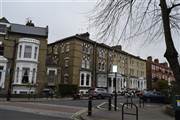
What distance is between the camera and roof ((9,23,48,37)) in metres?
36.0

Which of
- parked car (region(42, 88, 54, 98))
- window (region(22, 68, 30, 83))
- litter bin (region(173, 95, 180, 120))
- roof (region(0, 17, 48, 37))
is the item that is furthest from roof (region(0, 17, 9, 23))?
litter bin (region(173, 95, 180, 120))

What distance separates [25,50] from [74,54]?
10468mm

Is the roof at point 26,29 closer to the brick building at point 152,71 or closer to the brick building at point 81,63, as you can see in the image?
the brick building at point 81,63

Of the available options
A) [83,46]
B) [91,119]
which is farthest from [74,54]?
[91,119]

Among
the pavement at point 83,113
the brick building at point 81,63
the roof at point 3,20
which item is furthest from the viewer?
the brick building at point 81,63

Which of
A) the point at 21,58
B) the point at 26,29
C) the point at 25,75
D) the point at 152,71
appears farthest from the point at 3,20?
the point at 152,71

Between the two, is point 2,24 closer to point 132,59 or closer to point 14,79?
point 14,79

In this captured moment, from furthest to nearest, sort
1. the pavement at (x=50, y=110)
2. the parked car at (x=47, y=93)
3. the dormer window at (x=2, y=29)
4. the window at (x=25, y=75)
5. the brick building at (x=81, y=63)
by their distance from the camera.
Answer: the brick building at (x=81, y=63) → the dormer window at (x=2, y=29) → the window at (x=25, y=75) → the parked car at (x=47, y=93) → the pavement at (x=50, y=110)

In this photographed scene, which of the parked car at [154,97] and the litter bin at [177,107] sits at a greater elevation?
the litter bin at [177,107]

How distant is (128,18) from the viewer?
10281 mm

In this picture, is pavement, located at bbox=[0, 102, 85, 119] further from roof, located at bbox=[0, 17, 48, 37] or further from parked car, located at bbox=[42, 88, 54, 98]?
roof, located at bbox=[0, 17, 48, 37]

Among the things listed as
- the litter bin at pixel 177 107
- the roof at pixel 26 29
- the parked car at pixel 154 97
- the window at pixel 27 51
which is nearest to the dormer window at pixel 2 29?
the roof at pixel 26 29

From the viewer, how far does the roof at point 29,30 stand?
3603cm

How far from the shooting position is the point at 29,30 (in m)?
37.0
